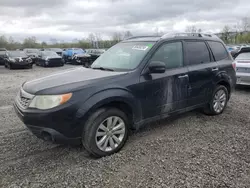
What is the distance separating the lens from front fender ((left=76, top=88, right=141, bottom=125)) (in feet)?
9.64

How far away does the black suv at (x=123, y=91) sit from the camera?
2.90m

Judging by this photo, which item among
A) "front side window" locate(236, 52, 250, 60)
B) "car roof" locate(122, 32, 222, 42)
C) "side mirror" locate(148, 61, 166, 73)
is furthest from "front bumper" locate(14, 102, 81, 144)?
"front side window" locate(236, 52, 250, 60)

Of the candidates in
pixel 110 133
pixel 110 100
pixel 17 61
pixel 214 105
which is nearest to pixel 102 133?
pixel 110 133

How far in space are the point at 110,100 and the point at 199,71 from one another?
2.10 meters

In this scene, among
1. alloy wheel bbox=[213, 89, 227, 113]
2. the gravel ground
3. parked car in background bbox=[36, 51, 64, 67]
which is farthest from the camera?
parked car in background bbox=[36, 51, 64, 67]

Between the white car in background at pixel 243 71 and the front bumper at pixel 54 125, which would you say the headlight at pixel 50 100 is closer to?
the front bumper at pixel 54 125

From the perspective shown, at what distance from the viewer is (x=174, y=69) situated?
3.96 meters

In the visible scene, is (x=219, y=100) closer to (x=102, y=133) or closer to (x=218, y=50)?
(x=218, y=50)

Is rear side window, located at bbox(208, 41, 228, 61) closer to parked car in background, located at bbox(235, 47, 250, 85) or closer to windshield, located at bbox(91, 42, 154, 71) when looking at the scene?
windshield, located at bbox(91, 42, 154, 71)

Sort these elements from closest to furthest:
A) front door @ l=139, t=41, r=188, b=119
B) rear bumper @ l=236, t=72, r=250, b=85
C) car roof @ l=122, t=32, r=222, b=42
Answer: front door @ l=139, t=41, r=188, b=119
car roof @ l=122, t=32, r=222, b=42
rear bumper @ l=236, t=72, r=250, b=85

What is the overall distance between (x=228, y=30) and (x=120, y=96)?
5752 centimetres

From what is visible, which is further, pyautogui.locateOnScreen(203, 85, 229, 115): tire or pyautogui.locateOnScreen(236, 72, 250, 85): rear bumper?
pyautogui.locateOnScreen(236, 72, 250, 85): rear bumper

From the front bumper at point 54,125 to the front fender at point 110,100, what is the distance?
0.17m

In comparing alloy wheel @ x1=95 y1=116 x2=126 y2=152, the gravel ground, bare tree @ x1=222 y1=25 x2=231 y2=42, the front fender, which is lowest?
the gravel ground
